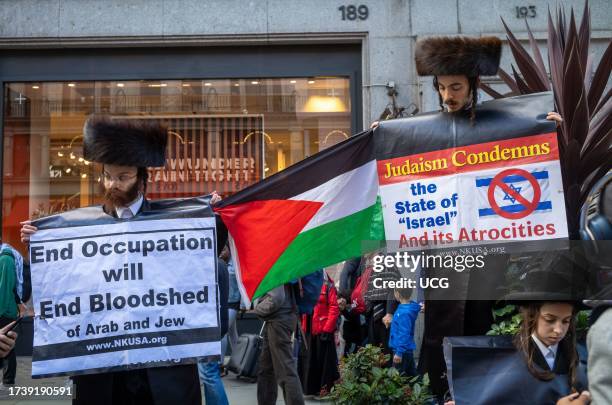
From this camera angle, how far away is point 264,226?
5.33 m

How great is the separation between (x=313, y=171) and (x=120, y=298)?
1538mm

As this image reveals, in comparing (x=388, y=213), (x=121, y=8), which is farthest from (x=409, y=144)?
(x=121, y=8)

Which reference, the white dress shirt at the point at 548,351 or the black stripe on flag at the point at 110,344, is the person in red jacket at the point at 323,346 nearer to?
the black stripe on flag at the point at 110,344

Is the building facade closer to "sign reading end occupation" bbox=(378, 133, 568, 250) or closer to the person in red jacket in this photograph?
the person in red jacket

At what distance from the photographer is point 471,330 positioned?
5.22 m

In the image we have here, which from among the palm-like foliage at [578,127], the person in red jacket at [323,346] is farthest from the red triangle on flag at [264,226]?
the person in red jacket at [323,346]

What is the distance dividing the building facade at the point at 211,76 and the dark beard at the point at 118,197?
8666mm

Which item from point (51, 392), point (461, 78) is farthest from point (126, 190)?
point (51, 392)

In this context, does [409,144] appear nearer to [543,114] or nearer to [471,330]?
[543,114]

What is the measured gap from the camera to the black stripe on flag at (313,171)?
5.24 meters

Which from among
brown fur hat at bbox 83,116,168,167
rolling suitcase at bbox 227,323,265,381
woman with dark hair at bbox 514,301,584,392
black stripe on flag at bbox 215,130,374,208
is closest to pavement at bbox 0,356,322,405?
rolling suitcase at bbox 227,323,265,381

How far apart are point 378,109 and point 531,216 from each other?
8606 millimetres

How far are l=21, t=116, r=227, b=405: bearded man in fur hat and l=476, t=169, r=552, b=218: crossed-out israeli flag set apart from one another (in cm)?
200

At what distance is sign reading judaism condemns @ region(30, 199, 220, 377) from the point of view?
4637 millimetres
